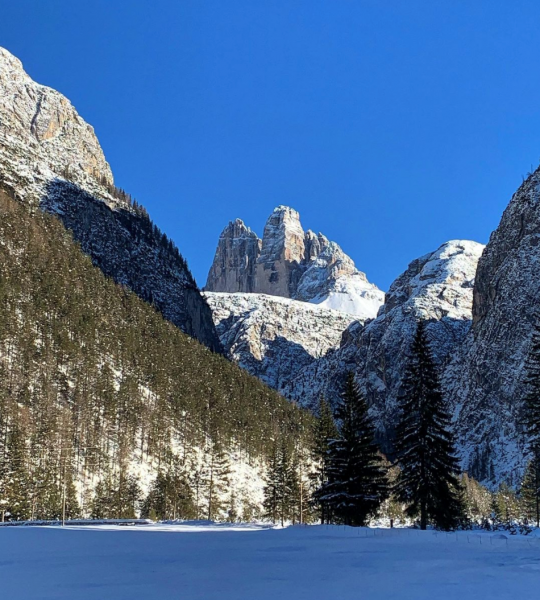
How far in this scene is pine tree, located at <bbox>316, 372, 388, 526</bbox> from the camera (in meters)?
37.4

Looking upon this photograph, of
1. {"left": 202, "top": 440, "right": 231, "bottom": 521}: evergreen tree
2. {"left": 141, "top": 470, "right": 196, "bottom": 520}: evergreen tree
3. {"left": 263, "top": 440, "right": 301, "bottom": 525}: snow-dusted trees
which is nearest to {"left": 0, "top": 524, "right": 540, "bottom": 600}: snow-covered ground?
{"left": 263, "top": 440, "right": 301, "bottom": 525}: snow-dusted trees

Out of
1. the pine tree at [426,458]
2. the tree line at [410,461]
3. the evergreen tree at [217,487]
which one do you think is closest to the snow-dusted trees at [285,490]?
the evergreen tree at [217,487]

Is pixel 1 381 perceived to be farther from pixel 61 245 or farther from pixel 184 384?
pixel 61 245

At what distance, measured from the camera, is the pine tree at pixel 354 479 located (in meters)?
37.4

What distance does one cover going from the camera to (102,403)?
91.8m

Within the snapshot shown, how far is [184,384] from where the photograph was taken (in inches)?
4557

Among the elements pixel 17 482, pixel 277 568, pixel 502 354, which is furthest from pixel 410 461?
pixel 502 354

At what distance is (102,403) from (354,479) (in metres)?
63.3

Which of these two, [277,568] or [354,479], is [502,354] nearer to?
[354,479]

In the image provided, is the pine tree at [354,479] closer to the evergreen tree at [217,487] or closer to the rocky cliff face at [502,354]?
the evergreen tree at [217,487]

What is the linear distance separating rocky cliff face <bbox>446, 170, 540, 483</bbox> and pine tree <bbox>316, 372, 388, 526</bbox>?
4246 inches

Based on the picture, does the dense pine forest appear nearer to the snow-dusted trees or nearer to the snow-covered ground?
the snow-dusted trees

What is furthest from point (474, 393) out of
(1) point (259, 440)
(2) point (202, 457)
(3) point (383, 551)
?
(3) point (383, 551)

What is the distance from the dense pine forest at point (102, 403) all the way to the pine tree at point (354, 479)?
109ft
